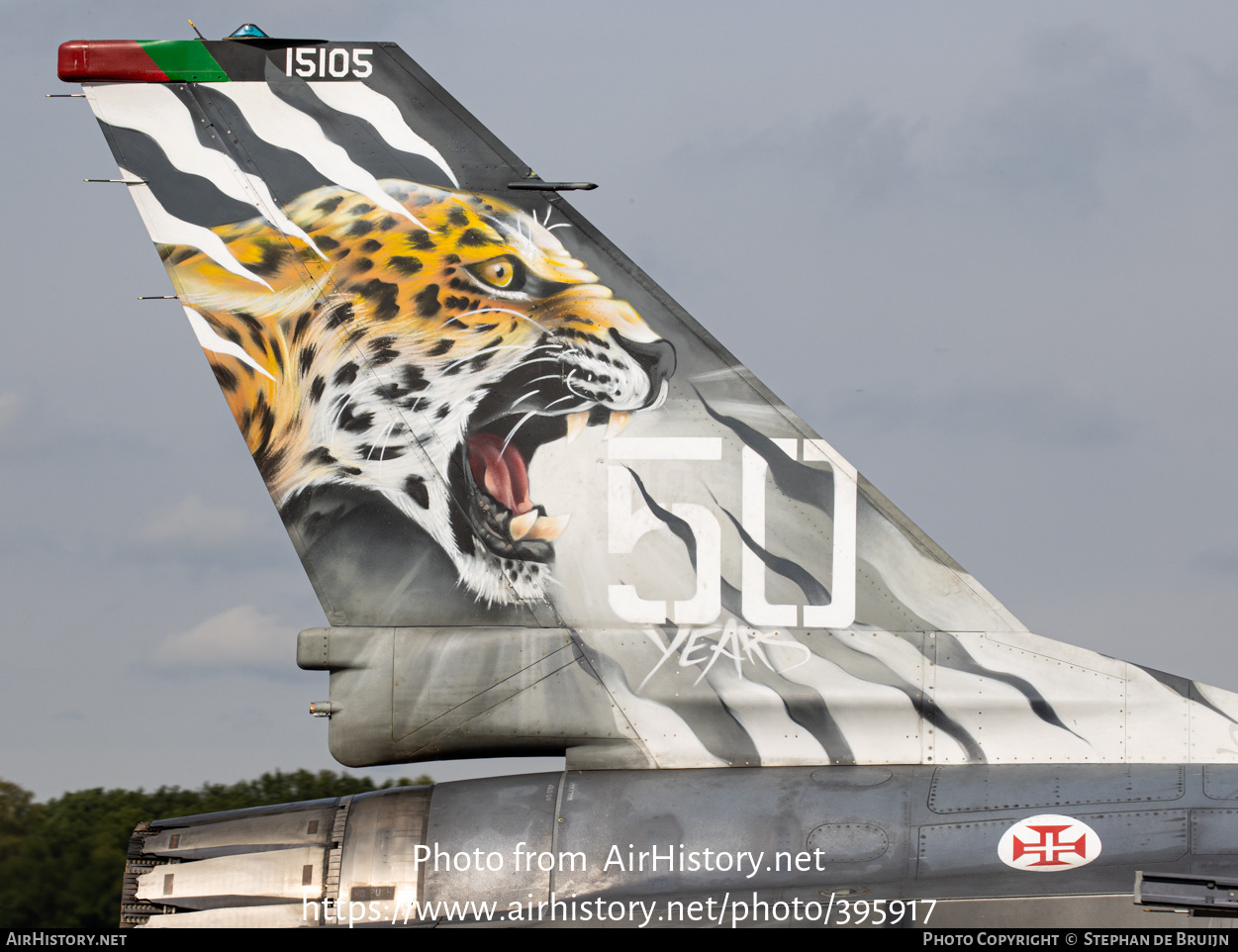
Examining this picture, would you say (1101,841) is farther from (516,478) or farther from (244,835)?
(244,835)

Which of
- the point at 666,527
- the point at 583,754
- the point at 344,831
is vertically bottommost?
the point at 344,831

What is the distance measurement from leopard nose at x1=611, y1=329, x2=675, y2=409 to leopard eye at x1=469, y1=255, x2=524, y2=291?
27.8 inches

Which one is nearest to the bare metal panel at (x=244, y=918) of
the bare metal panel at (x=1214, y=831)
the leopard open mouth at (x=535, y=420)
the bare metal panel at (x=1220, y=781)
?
the leopard open mouth at (x=535, y=420)

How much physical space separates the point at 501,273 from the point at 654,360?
0.93 meters

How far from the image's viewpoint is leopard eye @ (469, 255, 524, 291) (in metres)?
6.49

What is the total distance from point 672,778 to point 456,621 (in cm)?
135

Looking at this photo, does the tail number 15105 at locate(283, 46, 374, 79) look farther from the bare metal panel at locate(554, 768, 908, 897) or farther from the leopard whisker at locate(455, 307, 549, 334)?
the bare metal panel at locate(554, 768, 908, 897)

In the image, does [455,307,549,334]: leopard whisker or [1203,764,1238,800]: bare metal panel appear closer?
[1203,764,1238,800]: bare metal panel

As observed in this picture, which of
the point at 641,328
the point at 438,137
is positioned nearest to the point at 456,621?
the point at 641,328

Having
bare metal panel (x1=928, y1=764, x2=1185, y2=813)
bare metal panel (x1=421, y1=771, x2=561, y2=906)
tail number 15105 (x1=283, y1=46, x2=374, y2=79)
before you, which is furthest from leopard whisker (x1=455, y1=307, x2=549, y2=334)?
bare metal panel (x1=928, y1=764, x2=1185, y2=813)

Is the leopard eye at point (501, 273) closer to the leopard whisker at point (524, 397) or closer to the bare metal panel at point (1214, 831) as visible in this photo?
the leopard whisker at point (524, 397)

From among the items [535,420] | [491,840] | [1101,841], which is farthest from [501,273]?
[1101,841]
